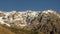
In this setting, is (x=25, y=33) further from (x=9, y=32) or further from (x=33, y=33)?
(x=9, y=32)

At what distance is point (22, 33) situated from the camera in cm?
10062

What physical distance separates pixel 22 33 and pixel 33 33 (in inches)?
289

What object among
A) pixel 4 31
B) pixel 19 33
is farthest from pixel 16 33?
pixel 4 31

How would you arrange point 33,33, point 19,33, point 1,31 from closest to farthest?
1. point 1,31
2. point 19,33
3. point 33,33

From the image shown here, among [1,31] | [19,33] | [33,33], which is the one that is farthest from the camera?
[33,33]

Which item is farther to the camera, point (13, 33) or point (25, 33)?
point (25, 33)

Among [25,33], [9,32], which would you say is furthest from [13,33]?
[25,33]

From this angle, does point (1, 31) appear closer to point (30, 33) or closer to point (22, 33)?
point (22, 33)

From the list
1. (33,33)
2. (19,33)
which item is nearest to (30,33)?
(33,33)

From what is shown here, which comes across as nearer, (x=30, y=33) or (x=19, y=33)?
(x=19, y=33)

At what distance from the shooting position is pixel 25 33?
104 m

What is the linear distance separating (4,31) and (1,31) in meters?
2.10

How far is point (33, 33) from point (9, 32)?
16554 mm

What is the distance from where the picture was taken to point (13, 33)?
9400 cm
